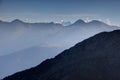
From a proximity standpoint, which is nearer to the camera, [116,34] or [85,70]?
[85,70]

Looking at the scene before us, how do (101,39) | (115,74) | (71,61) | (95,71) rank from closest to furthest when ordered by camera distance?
(115,74) → (95,71) → (71,61) → (101,39)

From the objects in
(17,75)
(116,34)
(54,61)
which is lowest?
(17,75)

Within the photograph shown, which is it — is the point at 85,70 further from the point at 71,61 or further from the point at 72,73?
the point at 71,61

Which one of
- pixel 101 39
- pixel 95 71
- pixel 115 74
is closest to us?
pixel 115 74

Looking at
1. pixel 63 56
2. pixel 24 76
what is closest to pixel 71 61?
pixel 63 56

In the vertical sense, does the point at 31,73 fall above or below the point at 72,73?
below

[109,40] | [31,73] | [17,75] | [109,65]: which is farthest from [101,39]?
[17,75]
